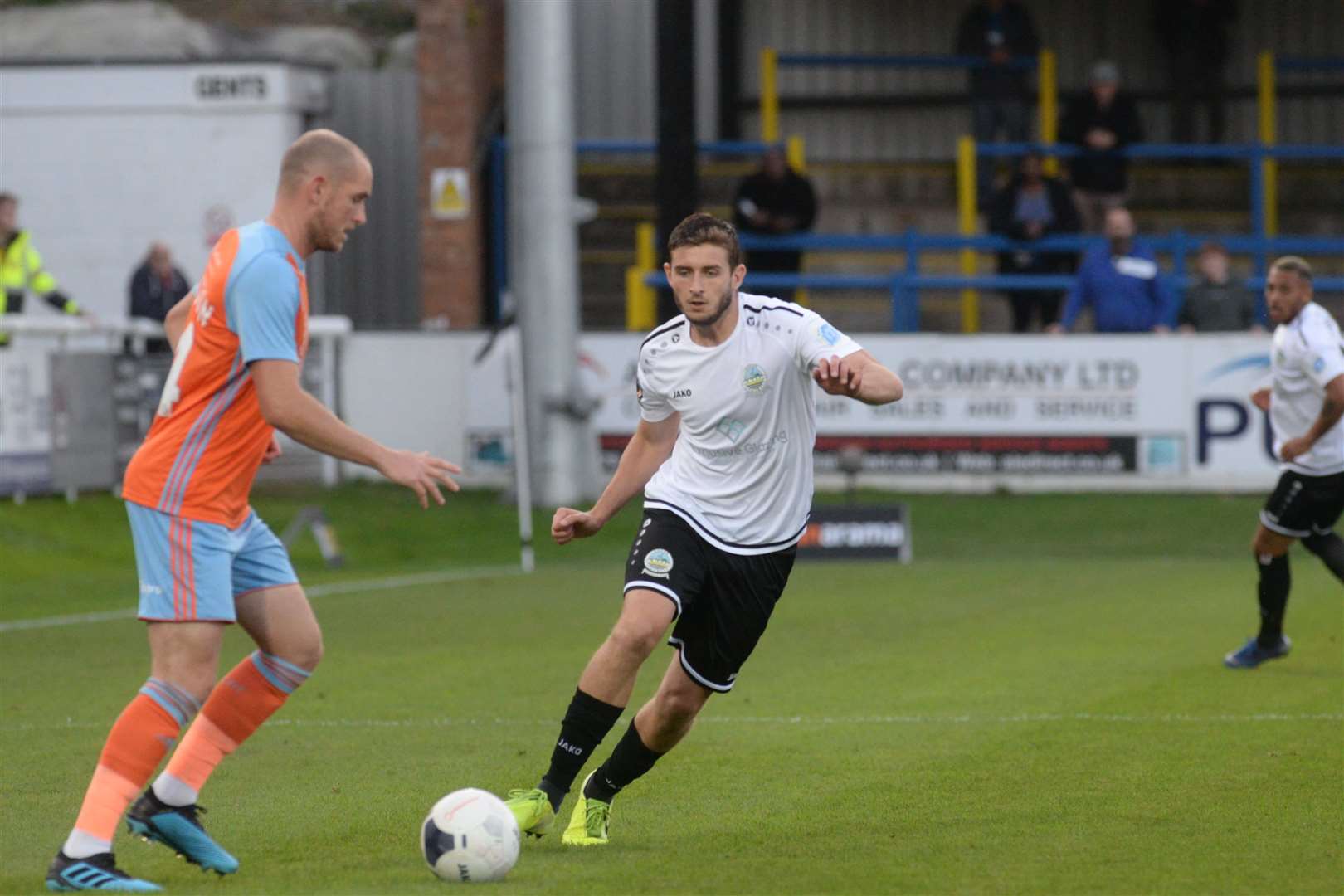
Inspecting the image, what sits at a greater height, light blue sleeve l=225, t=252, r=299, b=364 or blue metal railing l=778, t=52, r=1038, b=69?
blue metal railing l=778, t=52, r=1038, b=69

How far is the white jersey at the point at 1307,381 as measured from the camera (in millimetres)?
10789

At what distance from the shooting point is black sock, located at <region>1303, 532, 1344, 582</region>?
1139 centimetres

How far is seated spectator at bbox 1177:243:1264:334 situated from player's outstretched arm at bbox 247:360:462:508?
52.2 feet

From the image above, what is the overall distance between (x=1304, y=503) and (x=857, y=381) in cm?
561

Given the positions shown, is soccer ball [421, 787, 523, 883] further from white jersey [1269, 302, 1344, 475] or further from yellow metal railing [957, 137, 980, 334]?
yellow metal railing [957, 137, 980, 334]

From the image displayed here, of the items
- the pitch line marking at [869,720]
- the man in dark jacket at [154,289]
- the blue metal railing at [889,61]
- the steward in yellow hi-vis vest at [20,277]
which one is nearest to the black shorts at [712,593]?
the pitch line marking at [869,720]

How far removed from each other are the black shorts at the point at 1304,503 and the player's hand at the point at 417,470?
6316 millimetres

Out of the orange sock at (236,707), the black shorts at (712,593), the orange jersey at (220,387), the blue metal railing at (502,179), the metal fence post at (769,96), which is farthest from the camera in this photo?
the metal fence post at (769,96)

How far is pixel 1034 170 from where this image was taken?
22578mm

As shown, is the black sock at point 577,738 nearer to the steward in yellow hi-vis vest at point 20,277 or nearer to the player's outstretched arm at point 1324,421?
the player's outstretched arm at point 1324,421

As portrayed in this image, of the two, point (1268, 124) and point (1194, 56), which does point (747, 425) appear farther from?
point (1194, 56)

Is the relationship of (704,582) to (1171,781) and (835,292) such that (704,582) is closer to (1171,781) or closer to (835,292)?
(1171,781)

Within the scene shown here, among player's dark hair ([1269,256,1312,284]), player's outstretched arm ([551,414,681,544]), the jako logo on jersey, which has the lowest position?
the jako logo on jersey

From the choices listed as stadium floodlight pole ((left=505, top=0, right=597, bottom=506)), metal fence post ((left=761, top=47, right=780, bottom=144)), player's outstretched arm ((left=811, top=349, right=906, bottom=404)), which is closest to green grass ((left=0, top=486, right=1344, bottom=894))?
player's outstretched arm ((left=811, top=349, right=906, bottom=404))
